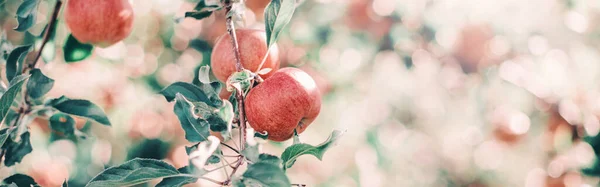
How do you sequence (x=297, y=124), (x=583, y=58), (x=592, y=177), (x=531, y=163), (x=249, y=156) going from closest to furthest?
(x=249, y=156)
(x=297, y=124)
(x=592, y=177)
(x=583, y=58)
(x=531, y=163)

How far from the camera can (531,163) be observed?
2.60 meters

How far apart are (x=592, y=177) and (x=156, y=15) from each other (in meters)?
2.09

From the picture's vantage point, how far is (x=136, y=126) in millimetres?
2697

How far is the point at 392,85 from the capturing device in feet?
8.84

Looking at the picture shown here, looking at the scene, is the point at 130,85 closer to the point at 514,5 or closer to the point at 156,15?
the point at 156,15

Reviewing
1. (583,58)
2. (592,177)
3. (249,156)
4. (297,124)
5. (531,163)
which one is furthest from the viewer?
(531,163)

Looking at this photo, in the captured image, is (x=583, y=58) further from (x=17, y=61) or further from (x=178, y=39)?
(x=17, y=61)

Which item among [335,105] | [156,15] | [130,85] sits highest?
[156,15]

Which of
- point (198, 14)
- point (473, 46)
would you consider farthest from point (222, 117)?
point (473, 46)

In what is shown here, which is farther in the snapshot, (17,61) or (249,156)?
(17,61)

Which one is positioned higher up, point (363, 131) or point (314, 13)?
point (314, 13)

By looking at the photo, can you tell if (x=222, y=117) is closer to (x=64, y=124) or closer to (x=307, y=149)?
(x=307, y=149)

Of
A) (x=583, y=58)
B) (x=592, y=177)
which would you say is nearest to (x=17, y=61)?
(x=592, y=177)

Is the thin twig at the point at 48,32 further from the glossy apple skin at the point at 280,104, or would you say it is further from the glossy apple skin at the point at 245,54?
the glossy apple skin at the point at 280,104
